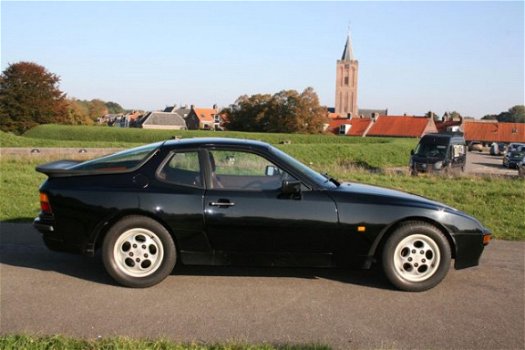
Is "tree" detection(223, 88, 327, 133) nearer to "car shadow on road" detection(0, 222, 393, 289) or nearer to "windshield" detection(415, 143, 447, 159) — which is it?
"windshield" detection(415, 143, 447, 159)

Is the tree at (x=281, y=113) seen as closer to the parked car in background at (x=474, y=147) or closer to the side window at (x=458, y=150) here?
the parked car in background at (x=474, y=147)

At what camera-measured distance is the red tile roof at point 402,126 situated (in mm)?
87312

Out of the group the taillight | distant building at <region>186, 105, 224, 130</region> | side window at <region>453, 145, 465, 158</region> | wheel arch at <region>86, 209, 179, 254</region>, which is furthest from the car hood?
distant building at <region>186, 105, 224, 130</region>

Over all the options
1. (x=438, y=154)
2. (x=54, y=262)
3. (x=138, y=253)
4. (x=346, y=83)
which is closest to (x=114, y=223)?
(x=138, y=253)

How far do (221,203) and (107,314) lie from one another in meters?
1.40

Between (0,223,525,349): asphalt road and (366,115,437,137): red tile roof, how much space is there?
→ 84994mm

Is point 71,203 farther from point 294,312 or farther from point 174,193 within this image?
point 294,312

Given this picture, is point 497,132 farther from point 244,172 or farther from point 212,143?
point 212,143

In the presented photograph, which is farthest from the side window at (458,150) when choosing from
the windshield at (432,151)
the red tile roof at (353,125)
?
the red tile roof at (353,125)

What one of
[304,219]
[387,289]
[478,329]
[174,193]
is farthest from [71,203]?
[478,329]

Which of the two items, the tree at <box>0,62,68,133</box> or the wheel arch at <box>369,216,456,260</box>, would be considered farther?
the tree at <box>0,62,68,133</box>

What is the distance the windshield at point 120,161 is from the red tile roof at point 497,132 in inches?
3319

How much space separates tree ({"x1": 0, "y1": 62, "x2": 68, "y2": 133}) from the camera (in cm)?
6322

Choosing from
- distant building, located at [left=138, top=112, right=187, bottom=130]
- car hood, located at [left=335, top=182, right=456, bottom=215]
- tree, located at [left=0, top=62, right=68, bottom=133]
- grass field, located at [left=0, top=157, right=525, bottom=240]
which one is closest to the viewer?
car hood, located at [left=335, top=182, right=456, bottom=215]
